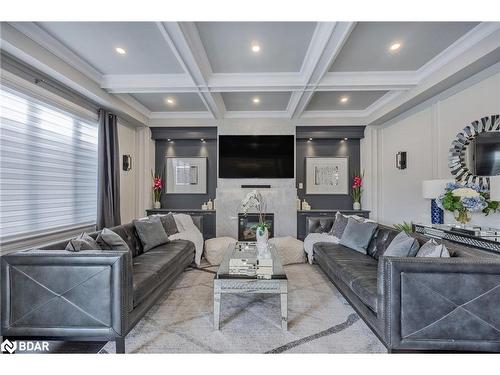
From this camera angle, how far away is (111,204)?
3.79 metres

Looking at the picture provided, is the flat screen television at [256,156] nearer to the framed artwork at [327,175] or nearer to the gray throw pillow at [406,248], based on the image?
the framed artwork at [327,175]

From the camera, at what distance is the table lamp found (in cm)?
291

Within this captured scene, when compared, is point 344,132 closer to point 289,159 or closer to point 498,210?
point 289,159

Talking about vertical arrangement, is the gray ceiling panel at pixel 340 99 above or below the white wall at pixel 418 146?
above

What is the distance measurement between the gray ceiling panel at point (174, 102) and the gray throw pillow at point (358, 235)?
3235 millimetres

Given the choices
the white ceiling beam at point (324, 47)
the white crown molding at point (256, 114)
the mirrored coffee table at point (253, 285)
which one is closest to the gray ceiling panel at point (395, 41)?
the white ceiling beam at point (324, 47)

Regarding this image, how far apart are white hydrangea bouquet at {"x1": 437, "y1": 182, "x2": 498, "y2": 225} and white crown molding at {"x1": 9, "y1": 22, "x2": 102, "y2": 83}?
15.1ft

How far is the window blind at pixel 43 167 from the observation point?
2.34m

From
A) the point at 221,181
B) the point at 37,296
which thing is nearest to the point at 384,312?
the point at 37,296

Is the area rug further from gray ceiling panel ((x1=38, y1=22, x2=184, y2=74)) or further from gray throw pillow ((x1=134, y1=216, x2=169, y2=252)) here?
gray ceiling panel ((x1=38, y1=22, x2=184, y2=74))

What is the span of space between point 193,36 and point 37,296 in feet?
8.64

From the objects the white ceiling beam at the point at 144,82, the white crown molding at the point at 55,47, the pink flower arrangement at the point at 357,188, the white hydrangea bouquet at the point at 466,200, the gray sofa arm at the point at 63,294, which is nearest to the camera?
the gray sofa arm at the point at 63,294

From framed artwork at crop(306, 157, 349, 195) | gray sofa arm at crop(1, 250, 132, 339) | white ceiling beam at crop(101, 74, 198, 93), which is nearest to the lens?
gray sofa arm at crop(1, 250, 132, 339)

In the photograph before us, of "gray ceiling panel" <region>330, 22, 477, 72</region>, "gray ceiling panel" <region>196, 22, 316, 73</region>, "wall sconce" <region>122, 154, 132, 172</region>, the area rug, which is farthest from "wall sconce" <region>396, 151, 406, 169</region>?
"wall sconce" <region>122, 154, 132, 172</region>
